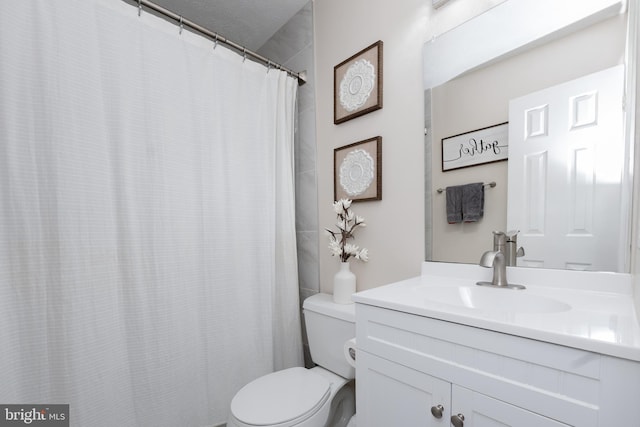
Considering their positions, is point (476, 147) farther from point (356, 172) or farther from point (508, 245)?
point (356, 172)

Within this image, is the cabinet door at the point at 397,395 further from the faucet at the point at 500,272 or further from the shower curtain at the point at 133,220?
the shower curtain at the point at 133,220

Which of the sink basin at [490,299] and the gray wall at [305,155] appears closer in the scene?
the sink basin at [490,299]

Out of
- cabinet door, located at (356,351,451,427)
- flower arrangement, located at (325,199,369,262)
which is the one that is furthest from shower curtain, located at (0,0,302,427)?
cabinet door, located at (356,351,451,427)

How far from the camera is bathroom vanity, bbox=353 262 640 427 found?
0.52 metres

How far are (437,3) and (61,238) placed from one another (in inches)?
65.6

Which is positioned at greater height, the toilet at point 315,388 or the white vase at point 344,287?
the white vase at point 344,287

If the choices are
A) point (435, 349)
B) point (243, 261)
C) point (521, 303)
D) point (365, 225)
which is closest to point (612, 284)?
point (521, 303)

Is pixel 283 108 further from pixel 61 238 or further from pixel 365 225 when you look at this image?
pixel 61 238

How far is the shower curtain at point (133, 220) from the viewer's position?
36.3 inches

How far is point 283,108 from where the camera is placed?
5.38 feet

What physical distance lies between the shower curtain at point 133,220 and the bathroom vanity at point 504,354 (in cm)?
75

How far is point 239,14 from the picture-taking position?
1777 mm

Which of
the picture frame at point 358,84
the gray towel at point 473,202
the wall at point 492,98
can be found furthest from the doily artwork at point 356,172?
the gray towel at point 473,202

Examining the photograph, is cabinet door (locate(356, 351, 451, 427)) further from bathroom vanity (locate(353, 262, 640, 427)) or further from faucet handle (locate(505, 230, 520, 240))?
faucet handle (locate(505, 230, 520, 240))
